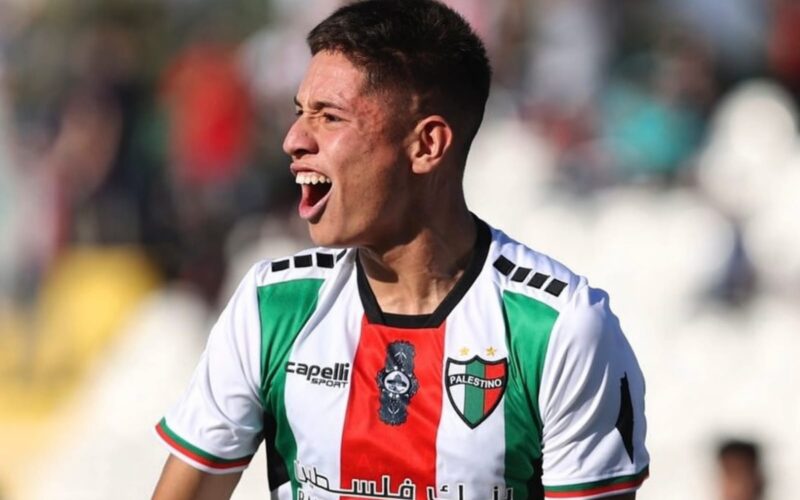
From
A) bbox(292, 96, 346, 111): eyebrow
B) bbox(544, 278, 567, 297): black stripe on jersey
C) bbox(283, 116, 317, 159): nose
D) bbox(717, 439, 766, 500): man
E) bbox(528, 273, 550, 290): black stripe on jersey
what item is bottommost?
bbox(717, 439, 766, 500): man

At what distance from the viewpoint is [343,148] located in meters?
3.25

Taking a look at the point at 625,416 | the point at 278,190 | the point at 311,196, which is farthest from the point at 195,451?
the point at 278,190

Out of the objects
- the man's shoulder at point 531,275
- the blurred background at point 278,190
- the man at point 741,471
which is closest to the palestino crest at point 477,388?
the man's shoulder at point 531,275

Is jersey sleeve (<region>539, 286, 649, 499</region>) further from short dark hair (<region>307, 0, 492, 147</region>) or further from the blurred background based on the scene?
the blurred background

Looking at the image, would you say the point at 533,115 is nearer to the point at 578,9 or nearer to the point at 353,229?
the point at 578,9

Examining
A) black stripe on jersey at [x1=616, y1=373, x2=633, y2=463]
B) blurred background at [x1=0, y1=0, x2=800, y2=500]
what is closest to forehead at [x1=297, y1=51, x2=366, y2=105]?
black stripe on jersey at [x1=616, y1=373, x2=633, y2=463]

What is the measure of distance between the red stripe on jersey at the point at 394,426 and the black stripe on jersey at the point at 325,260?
0.79ft

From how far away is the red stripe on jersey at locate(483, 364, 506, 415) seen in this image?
3227 millimetres

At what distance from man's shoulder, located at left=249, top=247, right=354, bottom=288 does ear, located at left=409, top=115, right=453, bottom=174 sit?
290 mm

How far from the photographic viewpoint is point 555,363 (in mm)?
3156

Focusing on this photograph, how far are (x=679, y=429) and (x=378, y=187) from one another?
4432mm

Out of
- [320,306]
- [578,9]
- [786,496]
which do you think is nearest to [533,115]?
[578,9]

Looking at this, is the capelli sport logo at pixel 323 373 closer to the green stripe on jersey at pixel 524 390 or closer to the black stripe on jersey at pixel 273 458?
the black stripe on jersey at pixel 273 458

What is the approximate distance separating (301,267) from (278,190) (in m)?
6.06
